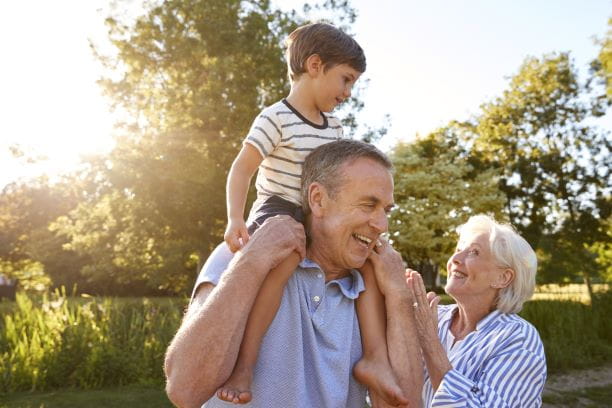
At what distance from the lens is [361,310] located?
221 cm

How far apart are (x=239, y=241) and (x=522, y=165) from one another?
25376 millimetres

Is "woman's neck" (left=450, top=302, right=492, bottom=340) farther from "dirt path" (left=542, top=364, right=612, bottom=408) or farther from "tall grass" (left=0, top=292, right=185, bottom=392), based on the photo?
"tall grass" (left=0, top=292, right=185, bottom=392)

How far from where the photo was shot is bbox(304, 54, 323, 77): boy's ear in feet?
9.69

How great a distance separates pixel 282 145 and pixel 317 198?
2.25 ft

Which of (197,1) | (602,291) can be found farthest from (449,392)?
(197,1)

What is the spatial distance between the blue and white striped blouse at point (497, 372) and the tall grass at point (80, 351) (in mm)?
5456

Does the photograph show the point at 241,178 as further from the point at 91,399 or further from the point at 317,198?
the point at 91,399

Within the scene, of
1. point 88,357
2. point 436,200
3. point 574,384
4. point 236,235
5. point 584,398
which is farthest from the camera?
point 436,200

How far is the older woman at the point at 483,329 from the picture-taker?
8.43 feet

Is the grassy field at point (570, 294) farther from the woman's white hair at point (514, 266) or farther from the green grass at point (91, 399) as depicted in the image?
the woman's white hair at point (514, 266)

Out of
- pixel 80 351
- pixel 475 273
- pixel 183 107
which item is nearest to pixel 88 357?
pixel 80 351

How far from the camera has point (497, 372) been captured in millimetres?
2609

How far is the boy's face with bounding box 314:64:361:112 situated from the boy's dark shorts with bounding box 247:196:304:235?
0.60 m

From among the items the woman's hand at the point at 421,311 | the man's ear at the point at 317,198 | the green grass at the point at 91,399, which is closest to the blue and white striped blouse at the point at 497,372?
the woman's hand at the point at 421,311
